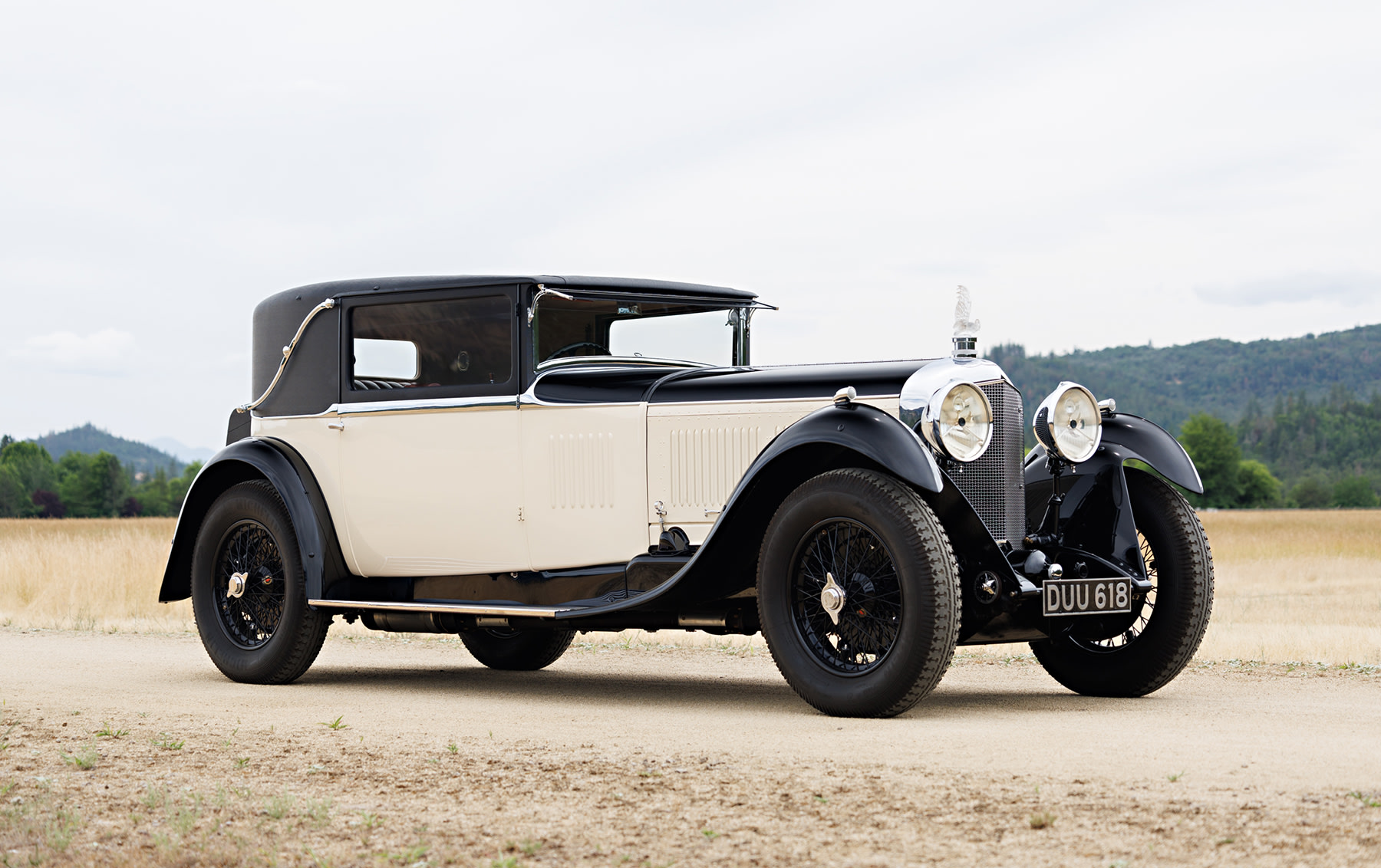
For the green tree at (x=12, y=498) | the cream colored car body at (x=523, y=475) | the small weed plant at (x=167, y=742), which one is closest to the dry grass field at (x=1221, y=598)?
the cream colored car body at (x=523, y=475)

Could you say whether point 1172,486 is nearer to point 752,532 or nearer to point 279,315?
point 752,532

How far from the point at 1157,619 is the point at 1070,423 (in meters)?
1.11

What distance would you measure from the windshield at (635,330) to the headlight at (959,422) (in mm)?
2345

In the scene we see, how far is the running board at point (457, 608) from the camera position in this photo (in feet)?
24.3

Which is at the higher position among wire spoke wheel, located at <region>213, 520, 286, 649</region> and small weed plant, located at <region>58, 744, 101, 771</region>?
wire spoke wheel, located at <region>213, 520, 286, 649</region>

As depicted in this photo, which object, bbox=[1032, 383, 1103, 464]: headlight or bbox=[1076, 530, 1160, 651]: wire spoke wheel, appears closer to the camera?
bbox=[1032, 383, 1103, 464]: headlight

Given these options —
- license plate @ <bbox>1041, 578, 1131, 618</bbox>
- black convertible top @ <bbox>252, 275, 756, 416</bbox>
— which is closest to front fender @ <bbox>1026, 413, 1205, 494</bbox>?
license plate @ <bbox>1041, 578, 1131, 618</bbox>

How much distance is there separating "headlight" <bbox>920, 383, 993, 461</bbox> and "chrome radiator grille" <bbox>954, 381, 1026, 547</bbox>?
26 cm

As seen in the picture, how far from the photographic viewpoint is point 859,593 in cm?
627

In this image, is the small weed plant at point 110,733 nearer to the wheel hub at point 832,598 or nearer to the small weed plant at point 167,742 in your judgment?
the small weed plant at point 167,742

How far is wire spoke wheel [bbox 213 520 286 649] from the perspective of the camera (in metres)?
8.62

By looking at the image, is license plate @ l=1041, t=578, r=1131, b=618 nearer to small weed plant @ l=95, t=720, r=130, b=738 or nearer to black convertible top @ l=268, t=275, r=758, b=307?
black convertible top @ l=268, t=275, r=758, b=307

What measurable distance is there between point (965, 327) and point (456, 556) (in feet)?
10.4

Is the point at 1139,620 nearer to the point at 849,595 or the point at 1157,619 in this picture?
the point at 1157,619
